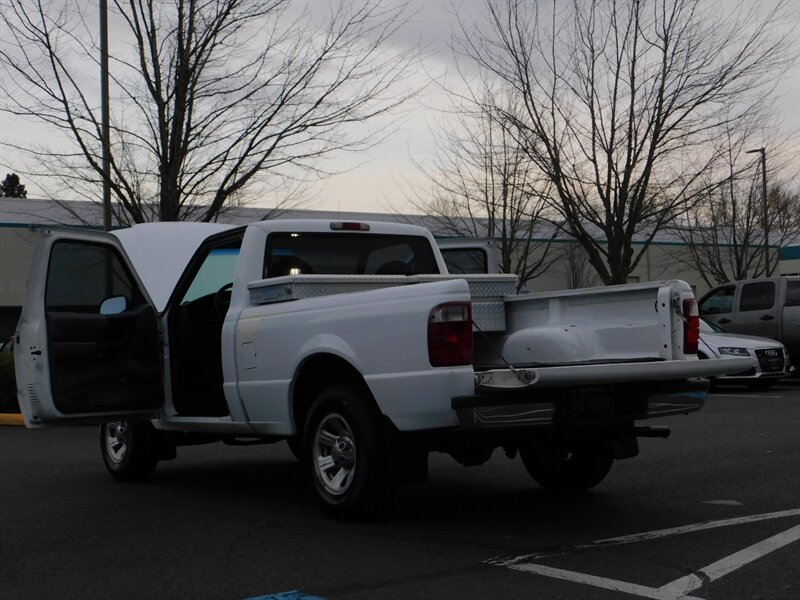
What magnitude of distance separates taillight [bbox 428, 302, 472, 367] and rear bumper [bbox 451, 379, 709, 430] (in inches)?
9.4

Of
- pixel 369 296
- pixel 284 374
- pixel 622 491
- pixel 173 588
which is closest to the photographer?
pixel 173 588

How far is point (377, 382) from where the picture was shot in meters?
6.13

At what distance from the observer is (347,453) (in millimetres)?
6512

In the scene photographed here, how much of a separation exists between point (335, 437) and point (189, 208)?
446 inches

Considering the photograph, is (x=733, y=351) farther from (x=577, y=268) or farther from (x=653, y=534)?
(x=577, y=268)

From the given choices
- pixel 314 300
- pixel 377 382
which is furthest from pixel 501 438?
pixel 314 300

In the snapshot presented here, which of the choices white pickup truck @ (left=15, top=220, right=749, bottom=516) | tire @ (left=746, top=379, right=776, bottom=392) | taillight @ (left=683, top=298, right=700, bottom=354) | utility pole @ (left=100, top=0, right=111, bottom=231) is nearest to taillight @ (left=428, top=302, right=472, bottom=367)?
white pickup truck @ (left=15, top=220, right=749, bottom=516)

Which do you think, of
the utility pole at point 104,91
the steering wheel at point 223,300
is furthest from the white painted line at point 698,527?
the utility pole at point 104,91

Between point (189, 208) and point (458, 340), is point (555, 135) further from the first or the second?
point (458, 340)

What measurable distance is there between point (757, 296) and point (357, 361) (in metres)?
15.9

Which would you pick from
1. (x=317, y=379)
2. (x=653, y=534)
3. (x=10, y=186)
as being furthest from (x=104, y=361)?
(x=10, y=186)

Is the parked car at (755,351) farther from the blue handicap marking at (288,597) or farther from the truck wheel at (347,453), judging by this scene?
the blue handicap marking at (288,597)

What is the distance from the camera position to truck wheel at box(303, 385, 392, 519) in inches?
247

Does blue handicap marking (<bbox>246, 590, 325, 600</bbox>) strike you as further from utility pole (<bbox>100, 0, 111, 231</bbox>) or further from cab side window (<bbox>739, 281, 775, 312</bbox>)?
cab side window (<bbox>739, 281, 775, 312</bbox>)
